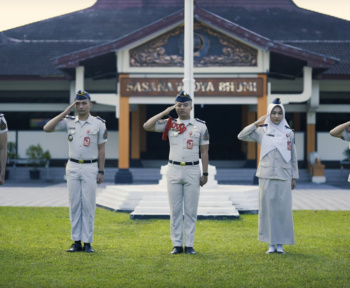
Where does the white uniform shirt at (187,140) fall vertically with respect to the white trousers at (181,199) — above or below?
above

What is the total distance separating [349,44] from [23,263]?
17833mm

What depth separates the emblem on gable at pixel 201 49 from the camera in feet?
58.1

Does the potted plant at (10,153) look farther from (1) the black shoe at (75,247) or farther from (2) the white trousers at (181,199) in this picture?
(2) the white trousers at (181,199)

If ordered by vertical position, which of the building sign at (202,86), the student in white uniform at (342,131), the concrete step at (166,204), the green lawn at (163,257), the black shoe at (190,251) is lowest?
Result: the green lawn at (163,257)

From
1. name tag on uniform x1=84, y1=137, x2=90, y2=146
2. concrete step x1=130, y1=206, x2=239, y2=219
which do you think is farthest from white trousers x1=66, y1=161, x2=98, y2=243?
concrete step x1=130, y1=206, x2=239, y2=219

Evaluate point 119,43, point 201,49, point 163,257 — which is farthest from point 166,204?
point 201,49

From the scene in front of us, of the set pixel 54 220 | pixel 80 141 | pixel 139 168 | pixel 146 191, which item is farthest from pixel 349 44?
pixel 80 141

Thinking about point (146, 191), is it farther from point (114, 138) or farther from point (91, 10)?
point (91, 10)

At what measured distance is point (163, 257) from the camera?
7285 mm

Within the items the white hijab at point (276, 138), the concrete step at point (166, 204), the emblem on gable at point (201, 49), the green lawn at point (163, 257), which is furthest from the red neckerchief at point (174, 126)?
the emblem on gable at point (201, 49)

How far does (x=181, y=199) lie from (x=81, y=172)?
130 cm

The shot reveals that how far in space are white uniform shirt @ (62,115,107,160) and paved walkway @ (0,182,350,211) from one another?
18.1ft

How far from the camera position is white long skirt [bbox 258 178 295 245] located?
762 cm

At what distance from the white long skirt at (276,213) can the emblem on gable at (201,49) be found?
10442 millimetres
